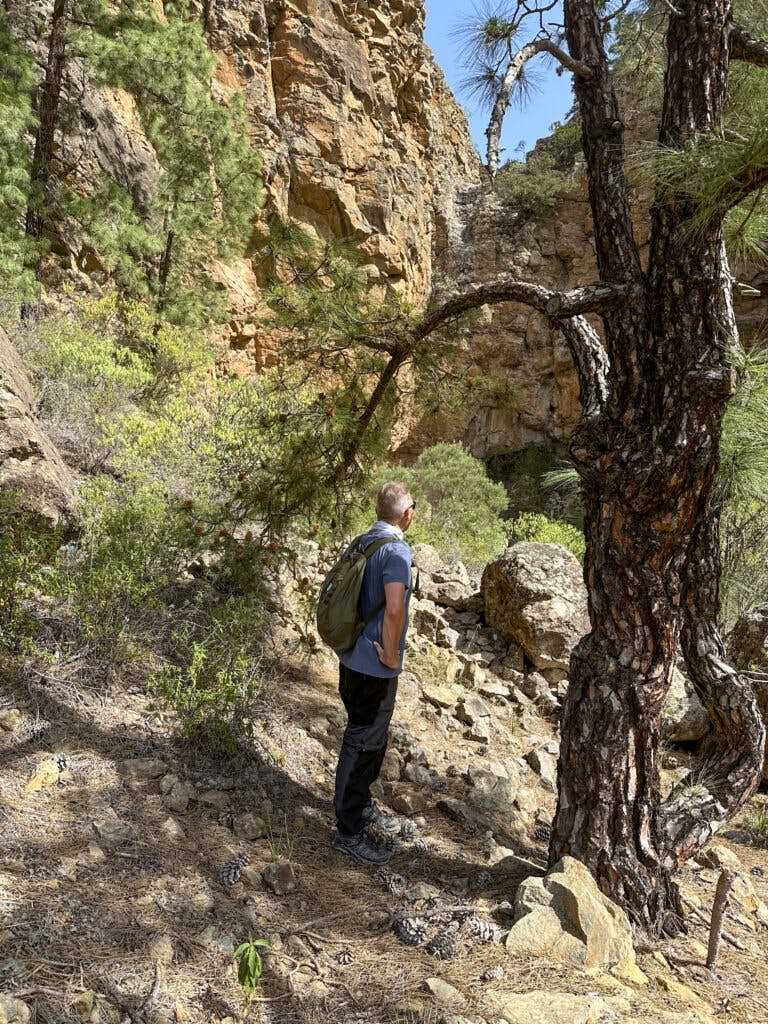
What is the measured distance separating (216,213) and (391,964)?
1049 centimetres

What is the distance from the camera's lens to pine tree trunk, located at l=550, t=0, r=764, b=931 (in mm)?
2338

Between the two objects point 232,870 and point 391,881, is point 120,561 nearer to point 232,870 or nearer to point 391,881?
point 232,870

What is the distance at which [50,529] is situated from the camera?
3.54 m

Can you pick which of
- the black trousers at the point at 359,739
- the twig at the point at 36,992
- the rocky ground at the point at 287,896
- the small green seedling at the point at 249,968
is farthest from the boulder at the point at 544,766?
the twig at the point at 36,992

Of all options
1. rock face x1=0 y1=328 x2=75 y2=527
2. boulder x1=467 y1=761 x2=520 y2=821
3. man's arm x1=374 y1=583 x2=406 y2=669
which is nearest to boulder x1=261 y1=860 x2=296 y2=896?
man's arm x1=374 y1=583 x2=406 y2=669

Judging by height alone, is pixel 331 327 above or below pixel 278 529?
above

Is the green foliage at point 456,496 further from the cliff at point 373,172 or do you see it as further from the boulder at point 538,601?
the boulder at point 538,601

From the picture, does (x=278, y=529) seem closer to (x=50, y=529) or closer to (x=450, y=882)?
(x=50, y=529)

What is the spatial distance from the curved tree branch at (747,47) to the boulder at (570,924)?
3.07 metres

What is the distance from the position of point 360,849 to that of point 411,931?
0.49 m

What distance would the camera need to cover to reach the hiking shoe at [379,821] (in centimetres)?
288

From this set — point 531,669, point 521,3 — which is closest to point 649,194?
point 521,3

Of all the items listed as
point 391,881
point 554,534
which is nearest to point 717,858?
point 391,881

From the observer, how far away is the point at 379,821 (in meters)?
2.92
